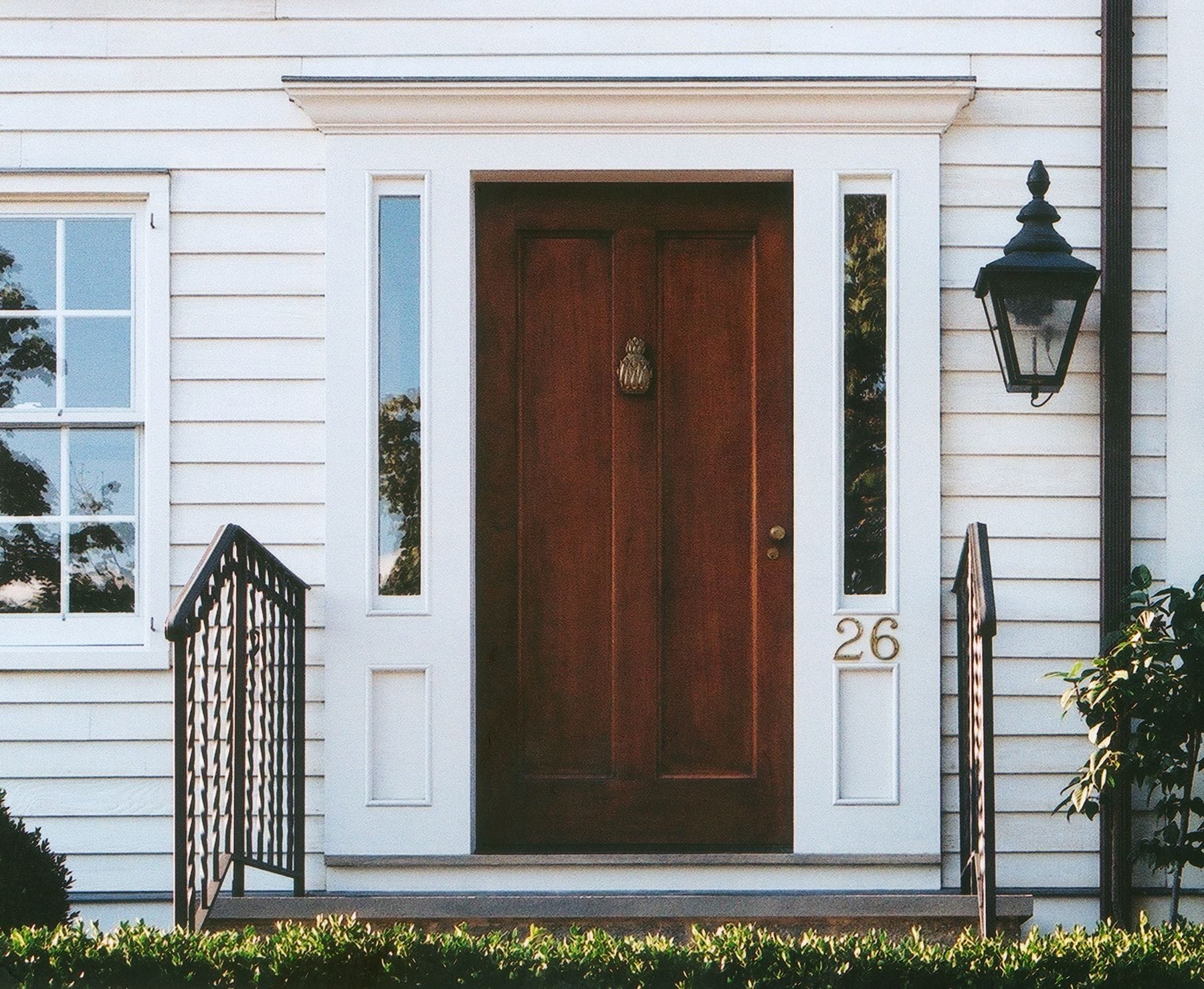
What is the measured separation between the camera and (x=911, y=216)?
434 centimetres

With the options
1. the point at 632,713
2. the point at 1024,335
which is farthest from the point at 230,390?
the point at 1024,335

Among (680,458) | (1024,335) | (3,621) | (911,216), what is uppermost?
(911,216)

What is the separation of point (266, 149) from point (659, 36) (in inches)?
55.1

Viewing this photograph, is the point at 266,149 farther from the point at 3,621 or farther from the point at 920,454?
the point at 920,454

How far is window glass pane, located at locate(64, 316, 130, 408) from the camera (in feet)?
14.8

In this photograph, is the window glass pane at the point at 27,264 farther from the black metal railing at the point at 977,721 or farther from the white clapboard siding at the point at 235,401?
the black metal railing at the point at 977,721

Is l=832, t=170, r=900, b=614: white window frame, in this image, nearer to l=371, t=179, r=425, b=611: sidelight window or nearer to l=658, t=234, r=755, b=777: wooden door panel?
l=658, t=234, r=755, b=777: wooden door panel

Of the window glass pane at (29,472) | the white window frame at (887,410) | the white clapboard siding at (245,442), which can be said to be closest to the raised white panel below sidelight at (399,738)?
the white clapboard siding at (245,442)

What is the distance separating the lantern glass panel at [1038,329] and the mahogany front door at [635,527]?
76 centimetres

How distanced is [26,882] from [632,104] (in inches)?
120

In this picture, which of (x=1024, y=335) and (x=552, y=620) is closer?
(x=1024, y=335)

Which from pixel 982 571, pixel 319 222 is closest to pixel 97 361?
pixel 319 222

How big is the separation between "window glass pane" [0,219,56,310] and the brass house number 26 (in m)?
2.99

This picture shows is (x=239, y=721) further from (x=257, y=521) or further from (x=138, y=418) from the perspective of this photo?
(x=138, y=418)
